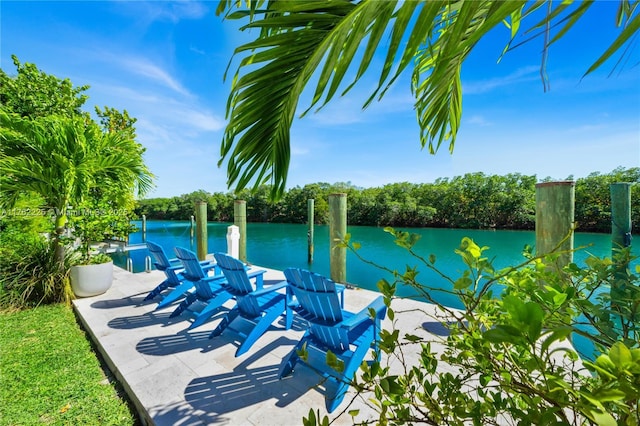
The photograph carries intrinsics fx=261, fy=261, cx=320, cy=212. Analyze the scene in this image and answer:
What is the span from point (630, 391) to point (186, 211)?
45.4 m

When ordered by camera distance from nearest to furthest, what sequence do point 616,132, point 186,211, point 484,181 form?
point 616,132, point 484,181, point 186,211

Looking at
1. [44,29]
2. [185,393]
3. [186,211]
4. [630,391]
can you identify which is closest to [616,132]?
[630,391]

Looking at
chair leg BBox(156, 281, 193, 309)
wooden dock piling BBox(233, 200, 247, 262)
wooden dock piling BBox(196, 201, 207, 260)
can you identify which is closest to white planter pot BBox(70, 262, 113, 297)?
chair leg BBox(156, 281, 193, 309)

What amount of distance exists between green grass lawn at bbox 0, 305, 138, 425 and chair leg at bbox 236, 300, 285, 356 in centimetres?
90

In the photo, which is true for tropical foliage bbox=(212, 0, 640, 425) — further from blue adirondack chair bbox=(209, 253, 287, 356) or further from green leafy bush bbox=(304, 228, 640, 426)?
blue adirondack chair bbox=(209, 253, 287, 356)

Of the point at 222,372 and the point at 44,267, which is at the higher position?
the point at 44,267

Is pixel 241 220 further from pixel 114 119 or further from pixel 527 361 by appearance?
pixel 114 119

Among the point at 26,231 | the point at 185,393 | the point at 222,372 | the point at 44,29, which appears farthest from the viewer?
the point at 26,231

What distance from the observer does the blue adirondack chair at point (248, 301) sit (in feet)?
8.92

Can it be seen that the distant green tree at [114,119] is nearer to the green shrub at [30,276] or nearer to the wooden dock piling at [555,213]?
the green shrub at [30,276]

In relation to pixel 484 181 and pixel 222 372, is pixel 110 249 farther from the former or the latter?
pixel 484 181

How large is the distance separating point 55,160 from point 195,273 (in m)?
2.75

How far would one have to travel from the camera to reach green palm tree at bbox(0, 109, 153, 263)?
12.0 feet

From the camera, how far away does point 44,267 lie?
4051 mm
